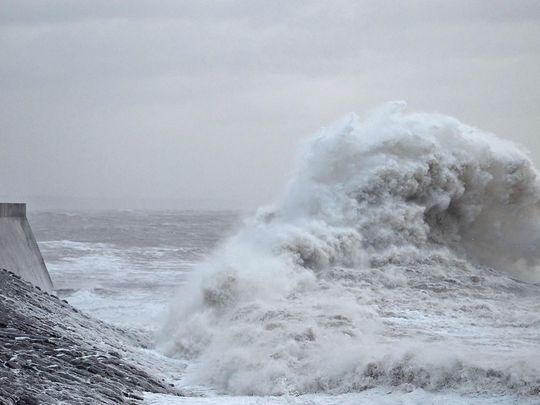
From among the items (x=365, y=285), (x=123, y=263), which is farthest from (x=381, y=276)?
(x=123, y=263)

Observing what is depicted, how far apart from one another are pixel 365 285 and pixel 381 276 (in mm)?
609

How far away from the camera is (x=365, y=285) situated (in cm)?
1425

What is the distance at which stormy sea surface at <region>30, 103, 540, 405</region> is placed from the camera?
876cm

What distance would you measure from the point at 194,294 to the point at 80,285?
562cm

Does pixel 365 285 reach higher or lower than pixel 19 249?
lower

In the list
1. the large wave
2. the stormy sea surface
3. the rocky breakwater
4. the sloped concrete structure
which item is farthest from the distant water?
the rocky breakwater

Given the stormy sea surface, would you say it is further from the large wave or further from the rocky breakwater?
the rocky breakwater

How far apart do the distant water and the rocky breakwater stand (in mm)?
3092

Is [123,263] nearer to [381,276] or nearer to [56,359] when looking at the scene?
[381,276]

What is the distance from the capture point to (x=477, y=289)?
14.2m

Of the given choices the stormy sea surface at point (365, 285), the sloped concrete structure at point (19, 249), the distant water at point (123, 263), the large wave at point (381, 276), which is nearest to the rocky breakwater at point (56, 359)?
the stormy sea surface at point (365, 285)

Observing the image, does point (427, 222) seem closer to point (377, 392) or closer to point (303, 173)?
point (303, 173)

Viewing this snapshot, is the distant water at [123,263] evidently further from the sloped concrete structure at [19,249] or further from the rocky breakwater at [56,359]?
the rocky breakwater at [56,359]

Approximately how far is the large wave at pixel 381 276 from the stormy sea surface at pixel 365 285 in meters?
0.03
